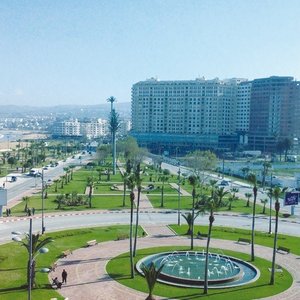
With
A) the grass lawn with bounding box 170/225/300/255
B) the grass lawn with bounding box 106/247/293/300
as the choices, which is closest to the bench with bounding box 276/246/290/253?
the grass lawn with bounding box 170/225/300/255

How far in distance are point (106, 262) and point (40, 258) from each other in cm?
683

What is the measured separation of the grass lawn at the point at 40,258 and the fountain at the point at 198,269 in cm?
926

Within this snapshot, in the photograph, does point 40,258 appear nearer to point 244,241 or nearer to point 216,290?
point 216,290

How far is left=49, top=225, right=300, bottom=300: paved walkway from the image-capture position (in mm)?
38219

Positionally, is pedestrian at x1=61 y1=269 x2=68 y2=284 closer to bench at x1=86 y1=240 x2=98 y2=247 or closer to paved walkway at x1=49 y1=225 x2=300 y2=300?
paved walkway at x1=49 y1=225 x2=300 y2=300

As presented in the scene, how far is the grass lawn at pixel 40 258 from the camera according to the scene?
125 feet

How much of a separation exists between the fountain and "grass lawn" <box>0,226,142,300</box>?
9.26 metres

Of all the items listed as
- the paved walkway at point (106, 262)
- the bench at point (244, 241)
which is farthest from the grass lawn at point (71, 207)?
the bench at point (244, 241)

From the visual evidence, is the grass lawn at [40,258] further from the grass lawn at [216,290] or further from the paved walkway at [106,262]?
the grass lawn at [216,290]

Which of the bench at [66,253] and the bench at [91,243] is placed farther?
the bench at [91,243]

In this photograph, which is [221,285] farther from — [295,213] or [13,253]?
[295,213]

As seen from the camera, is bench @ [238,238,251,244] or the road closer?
bench @ [238,238,251,244]

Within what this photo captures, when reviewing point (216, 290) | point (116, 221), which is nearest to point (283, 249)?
point (216, 290)

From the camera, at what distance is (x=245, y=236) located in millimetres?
61469
